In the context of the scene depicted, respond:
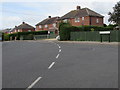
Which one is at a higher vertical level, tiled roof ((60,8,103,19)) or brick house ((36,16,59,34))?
tiled roof ((60,8,103,19))

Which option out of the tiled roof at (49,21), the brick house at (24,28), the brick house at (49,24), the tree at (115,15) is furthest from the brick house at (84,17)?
the brick house at (24,28)

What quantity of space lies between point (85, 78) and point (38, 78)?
5.36ft

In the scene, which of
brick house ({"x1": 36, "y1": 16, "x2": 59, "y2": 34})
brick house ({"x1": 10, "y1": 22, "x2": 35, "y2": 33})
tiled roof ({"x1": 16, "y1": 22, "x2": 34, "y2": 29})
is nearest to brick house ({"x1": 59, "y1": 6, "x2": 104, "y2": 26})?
brick house ({"x1": 36, "y1": 16, "x2": 59, "y2": 34})

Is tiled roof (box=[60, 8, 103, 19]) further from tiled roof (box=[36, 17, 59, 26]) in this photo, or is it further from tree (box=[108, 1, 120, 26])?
tiled roof (box=[36, 17, 59, 26])

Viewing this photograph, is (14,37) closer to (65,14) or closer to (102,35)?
(65,14)

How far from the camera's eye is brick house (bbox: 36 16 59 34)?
256ft

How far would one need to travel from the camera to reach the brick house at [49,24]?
256 ft

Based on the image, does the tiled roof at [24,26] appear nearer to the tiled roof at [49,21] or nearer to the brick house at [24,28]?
the brick house at [24,28]

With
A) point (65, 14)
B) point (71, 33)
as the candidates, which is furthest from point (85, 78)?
point (65, 14)

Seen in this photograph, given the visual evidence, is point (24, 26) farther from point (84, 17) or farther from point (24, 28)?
point (84, 17)

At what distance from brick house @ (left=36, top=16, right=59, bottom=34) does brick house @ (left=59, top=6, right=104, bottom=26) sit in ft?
34.7

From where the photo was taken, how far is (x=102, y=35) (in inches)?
1260

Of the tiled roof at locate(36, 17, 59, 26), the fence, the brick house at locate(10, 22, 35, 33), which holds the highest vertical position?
the tiled roof at locate(36, 17, 59, 26)

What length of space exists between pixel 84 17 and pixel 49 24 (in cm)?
2425
